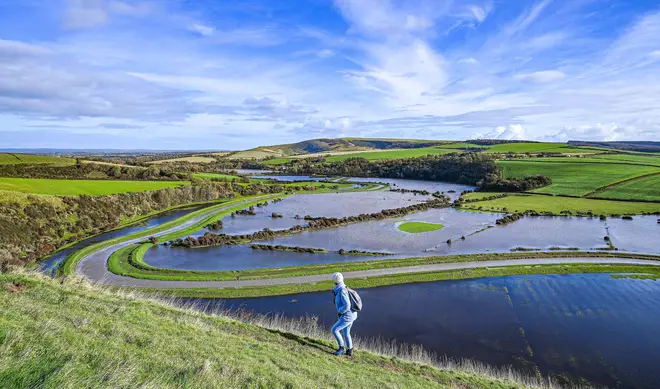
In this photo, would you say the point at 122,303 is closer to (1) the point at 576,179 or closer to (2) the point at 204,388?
(2) the point at 204,388

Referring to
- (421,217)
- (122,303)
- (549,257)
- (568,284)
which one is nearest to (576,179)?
(421,217)

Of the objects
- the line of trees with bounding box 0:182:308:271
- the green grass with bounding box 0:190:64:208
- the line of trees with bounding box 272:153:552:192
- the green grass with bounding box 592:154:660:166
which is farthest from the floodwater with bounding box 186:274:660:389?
the green grass with bounding box 592:154:660:166

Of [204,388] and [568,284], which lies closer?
[204,388]

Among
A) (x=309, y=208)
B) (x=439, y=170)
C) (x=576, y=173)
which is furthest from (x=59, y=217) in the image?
(x=439, y=170)

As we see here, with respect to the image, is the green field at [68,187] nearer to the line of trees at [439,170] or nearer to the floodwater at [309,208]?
the floodwater at [309,208]

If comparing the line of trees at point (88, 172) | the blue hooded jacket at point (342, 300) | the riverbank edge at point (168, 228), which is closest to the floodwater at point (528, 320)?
the blue hooded jacket at point (342, 300)

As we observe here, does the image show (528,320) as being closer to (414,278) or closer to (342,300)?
(414,278)
